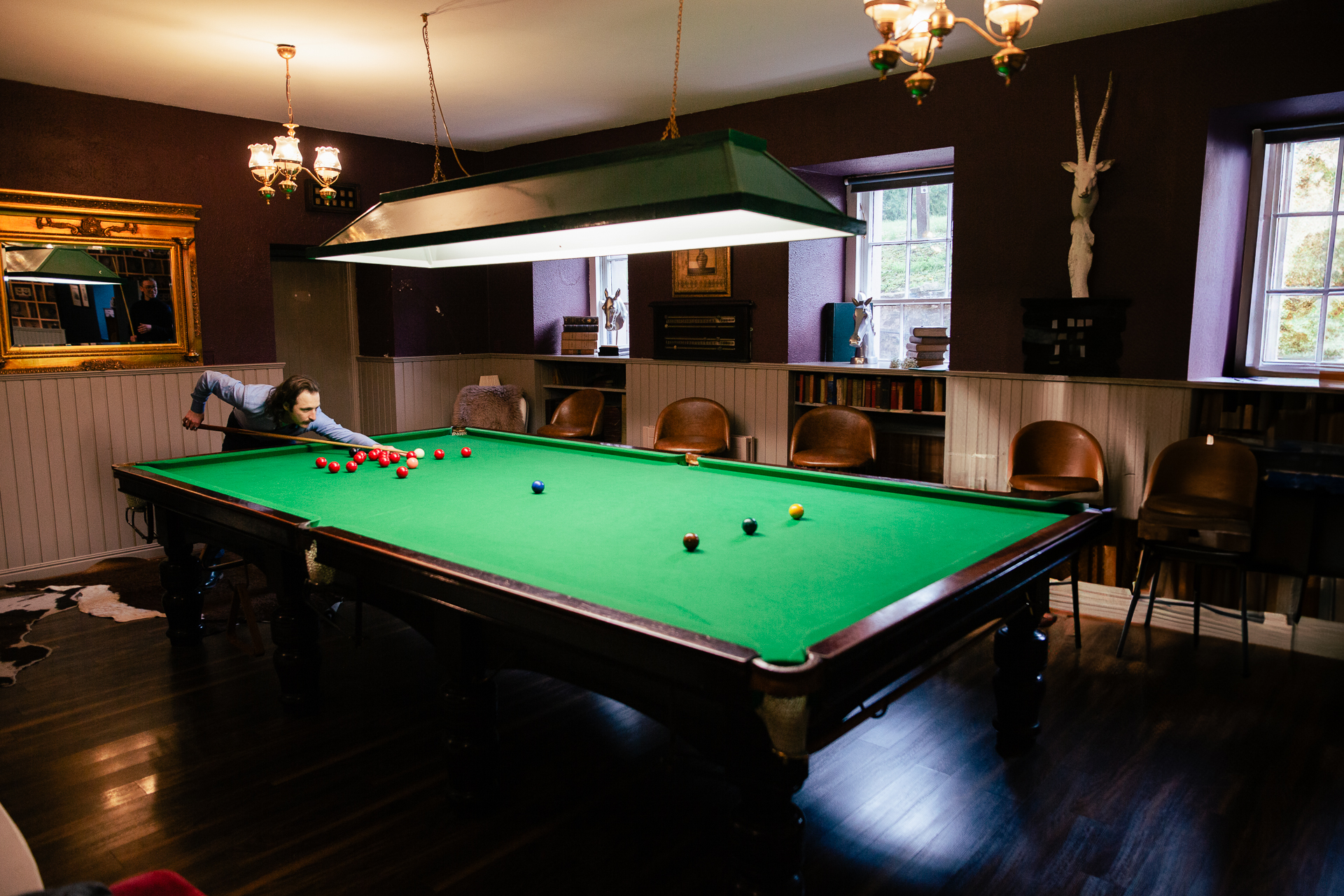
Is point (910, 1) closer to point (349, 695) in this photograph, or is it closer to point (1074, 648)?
point (1074, 648)

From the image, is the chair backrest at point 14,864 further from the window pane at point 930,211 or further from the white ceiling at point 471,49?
the window pane at point 930,211

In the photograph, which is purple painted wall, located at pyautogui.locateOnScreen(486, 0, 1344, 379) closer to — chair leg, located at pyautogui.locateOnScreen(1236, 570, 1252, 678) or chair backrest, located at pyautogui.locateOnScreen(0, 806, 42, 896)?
chair leg, located at pyautogui.locateOnScreen(1236, 570, 1252, 678)

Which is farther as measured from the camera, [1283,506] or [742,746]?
[1283,506]

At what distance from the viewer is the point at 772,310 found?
595 centimetres

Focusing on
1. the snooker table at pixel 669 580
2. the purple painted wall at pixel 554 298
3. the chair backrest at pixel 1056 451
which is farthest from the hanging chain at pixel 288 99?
the chair backrest at pixel 1056 451

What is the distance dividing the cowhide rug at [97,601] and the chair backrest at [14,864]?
269 cm

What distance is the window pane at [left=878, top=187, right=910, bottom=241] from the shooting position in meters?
5.87

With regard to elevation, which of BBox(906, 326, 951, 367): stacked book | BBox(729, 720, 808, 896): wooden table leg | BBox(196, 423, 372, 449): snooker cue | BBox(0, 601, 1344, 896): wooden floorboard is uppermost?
BBox(906, 326, 951, 367): stacked book

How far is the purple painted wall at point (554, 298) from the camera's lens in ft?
24.3

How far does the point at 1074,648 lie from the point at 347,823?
10.5 feet

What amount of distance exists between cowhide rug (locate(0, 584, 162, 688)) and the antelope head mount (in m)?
5.24

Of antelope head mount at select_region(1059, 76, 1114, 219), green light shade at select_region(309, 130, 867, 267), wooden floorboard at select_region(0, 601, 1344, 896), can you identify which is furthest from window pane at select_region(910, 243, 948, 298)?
green light shade at select_region(309, 130, 867, 267)

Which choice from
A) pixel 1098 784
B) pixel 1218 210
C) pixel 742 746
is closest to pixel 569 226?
pixel 742 746

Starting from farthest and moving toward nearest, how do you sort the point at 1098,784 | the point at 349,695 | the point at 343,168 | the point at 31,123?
the point at 343,168, the point at 31,123, the point at 349,695, the point at 1098,784
